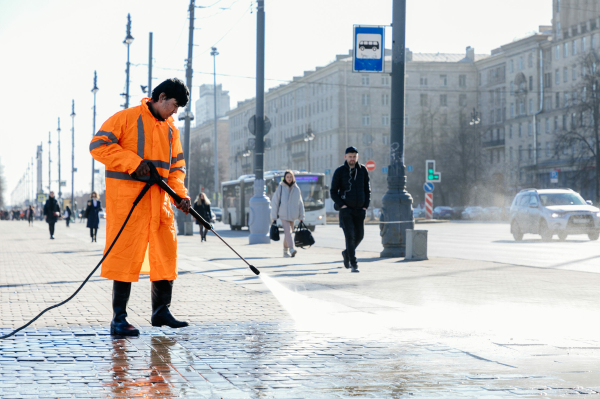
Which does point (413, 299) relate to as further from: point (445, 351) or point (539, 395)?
point (539, 395)

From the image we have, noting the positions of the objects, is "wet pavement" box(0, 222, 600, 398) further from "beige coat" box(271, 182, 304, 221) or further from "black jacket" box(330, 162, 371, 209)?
"beige coat" box(271, 182, 304, 221)

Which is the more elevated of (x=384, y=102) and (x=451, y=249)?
(x=384, y=102)

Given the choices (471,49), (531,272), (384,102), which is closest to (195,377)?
(531,272)

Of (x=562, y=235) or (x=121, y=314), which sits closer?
(x=121, y=314)

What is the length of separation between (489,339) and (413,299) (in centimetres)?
287

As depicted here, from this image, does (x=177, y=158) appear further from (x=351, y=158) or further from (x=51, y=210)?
(x=51, y=210)

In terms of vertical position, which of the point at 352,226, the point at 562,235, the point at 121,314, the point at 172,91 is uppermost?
the point at 172,91

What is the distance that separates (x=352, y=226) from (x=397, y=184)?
3680 millimetres

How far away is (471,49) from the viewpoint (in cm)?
11506

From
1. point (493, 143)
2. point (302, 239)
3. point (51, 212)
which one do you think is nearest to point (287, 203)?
point (302, 239)

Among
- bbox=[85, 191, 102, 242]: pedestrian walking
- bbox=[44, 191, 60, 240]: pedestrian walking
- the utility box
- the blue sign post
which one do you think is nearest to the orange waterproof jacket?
the utility box

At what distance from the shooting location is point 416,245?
631 inches

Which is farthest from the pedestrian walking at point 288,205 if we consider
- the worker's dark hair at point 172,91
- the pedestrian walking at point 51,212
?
the pedestrian walking at point 51,212

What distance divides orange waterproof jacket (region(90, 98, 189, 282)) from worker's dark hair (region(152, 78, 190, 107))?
0.11 meters
